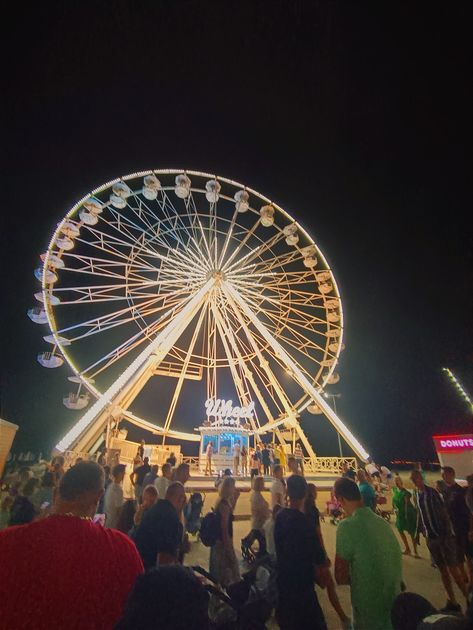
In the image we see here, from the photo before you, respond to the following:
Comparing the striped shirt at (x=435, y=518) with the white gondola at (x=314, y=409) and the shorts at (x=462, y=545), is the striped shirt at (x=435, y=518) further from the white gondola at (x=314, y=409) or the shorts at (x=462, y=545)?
the white gondola at (x=314, y=409)

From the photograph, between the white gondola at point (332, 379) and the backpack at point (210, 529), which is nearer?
the backpack at point (210, 529)

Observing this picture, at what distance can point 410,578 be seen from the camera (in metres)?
5.27

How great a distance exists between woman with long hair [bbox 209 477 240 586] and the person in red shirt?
270 cm

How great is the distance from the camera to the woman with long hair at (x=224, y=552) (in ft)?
12.6

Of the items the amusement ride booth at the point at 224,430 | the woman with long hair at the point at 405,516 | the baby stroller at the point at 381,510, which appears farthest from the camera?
the amusement ride booth at the point at 224,430

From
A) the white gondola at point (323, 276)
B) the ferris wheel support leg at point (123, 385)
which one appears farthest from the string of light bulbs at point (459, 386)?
the ferris wheel support leg at point (123, 385)

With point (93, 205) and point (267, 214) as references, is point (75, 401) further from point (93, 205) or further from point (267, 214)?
point (267, 214)

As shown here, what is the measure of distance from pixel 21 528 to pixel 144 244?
57.1ft

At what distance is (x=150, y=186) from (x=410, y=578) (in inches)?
688

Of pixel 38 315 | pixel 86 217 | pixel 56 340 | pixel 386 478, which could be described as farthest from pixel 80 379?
pixel 386 478

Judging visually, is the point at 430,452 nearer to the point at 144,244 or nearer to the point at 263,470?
the point at 263,470

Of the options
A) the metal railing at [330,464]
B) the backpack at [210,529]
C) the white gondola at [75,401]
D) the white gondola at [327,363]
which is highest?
the white gondola at [327,363]

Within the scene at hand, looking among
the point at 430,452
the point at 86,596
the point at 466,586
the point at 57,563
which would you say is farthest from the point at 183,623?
the point at 430,452

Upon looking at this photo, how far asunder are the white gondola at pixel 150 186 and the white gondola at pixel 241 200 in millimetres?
4368
